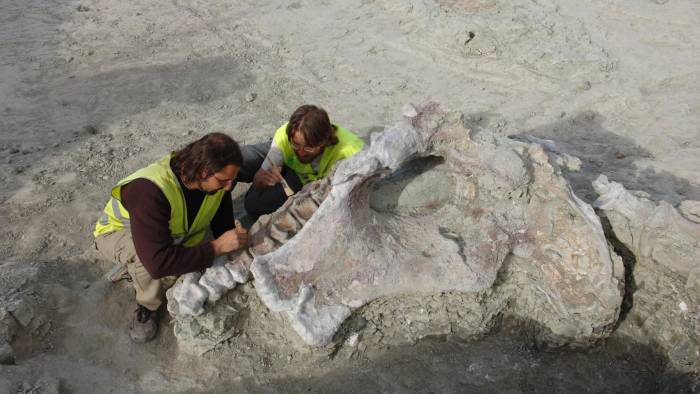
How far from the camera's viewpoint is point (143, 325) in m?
2.56

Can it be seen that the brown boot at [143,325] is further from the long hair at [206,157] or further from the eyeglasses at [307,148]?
the eyeglasses at [307,148]

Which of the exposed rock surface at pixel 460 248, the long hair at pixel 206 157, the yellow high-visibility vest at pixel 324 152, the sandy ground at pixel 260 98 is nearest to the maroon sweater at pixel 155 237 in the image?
the long hair at pixel 206 157

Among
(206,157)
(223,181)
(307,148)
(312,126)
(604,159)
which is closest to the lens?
(206,157)

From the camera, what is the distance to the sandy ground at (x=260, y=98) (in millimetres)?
2451

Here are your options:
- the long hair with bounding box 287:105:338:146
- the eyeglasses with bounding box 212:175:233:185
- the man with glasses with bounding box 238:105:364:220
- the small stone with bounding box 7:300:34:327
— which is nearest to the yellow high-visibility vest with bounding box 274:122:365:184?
the man with glasses with bounding box 238:105:364:220

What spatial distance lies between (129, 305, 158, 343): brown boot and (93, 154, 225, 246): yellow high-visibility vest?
37 centimetres

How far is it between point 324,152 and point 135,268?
121 cm

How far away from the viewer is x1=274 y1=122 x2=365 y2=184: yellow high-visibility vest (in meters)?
3.13

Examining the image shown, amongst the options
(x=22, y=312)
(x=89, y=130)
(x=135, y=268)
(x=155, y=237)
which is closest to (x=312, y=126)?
(x=155, y=237)

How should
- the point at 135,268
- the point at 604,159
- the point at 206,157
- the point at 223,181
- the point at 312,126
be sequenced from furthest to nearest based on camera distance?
the point at 604,159 < the point at 312,126 < the point at 135,268 < the point at 223,181 < the point at 206,157

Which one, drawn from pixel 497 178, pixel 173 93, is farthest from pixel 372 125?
pixel 497 178

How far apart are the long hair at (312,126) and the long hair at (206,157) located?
23.1 inches

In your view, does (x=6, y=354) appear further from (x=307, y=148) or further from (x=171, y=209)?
(x=307, y=148)

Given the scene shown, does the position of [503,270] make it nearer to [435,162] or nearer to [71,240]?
[435,162]
